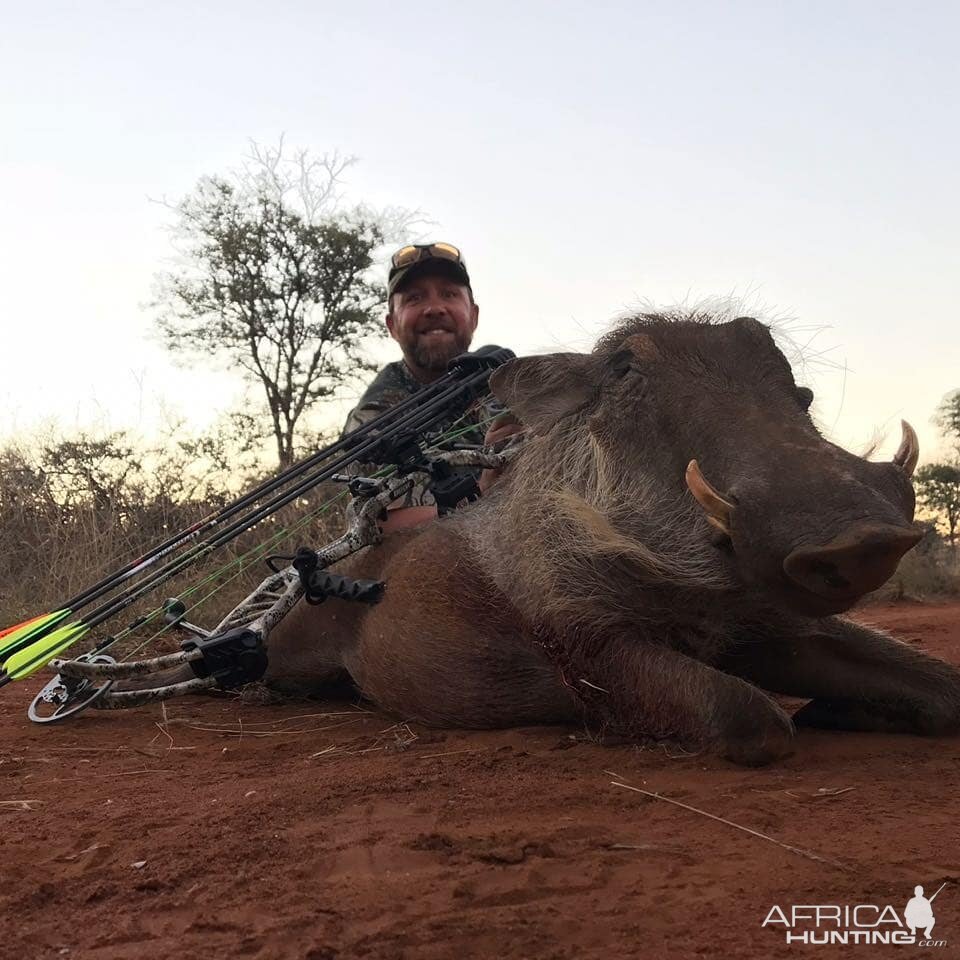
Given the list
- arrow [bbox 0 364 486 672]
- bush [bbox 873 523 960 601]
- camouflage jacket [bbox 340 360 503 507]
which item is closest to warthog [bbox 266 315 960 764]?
arrow [bbox 0 364 486 672]

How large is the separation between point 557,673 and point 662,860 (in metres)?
1.23

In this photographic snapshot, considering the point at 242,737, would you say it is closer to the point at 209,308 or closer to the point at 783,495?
the point at 783,495

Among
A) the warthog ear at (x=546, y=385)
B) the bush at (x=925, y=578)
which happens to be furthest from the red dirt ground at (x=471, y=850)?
the bush at (x=925, y=578)

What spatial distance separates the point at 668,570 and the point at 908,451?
2.28 ft

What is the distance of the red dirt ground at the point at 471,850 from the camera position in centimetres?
139

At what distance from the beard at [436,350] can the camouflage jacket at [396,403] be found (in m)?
0.16

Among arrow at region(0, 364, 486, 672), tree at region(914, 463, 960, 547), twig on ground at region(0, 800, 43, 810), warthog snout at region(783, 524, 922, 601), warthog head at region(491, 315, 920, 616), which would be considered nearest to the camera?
warthog snout at region(783, 524, 922, 601)

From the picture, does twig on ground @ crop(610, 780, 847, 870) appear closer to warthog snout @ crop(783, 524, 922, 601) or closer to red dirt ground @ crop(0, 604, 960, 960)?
red dirt ground @ crop(0, 604, 960, 960)

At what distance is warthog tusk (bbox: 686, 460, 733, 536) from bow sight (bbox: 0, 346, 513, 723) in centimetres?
143

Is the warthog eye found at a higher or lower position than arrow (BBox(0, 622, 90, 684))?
higher

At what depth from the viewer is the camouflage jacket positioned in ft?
14.2

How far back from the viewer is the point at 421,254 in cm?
527

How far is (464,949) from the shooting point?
133cm

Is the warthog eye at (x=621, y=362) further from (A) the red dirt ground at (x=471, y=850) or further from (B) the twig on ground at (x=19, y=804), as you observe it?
(B) the twig on ground at (x=19, y=804)
